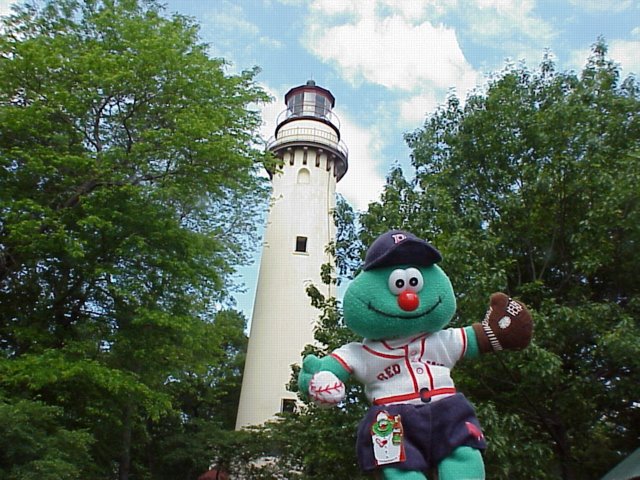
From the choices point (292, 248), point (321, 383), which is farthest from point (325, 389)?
point (292, 248)

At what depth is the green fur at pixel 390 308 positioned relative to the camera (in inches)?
133

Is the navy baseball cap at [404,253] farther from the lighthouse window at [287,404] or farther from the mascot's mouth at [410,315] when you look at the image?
the lighthouse window at [287,404]

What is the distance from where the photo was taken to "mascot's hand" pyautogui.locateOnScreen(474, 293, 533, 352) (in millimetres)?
3459

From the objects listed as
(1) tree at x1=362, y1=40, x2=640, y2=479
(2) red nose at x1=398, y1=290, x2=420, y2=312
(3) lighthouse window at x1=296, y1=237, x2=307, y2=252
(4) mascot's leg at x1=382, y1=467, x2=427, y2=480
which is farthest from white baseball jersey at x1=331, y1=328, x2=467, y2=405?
(3) lighthouse window at x1=296, y1=237, x2=307, y2=252

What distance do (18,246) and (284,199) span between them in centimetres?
935

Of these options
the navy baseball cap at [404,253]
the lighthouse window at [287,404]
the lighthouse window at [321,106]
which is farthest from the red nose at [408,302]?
the lighthouse window at [321,106]

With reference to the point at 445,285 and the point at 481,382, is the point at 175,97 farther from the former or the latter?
the point at 445,285

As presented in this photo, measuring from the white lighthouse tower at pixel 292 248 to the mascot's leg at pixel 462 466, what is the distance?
1039 centimetres

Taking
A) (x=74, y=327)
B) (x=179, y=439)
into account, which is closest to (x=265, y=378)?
(x=179, y=439)

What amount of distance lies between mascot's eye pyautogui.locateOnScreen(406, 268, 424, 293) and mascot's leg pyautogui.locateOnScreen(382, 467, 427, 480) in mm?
1054

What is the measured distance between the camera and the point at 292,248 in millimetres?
16469

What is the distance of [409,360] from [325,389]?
57 centimetres

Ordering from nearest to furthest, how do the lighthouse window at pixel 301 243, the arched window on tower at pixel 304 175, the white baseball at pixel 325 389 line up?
the white baseball at pixel 325 389, the lighthouse window at pixel 301 243, the arched window on tower at pixel 304 175

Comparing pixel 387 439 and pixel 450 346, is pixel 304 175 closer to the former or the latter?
pixel 450 346
